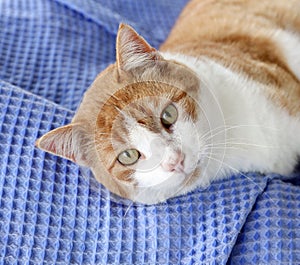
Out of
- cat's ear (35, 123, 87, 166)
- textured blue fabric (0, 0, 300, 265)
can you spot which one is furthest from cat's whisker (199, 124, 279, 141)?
cat's ear (35, 123, 87, 166)

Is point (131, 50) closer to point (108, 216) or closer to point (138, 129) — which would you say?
point (138, 129)

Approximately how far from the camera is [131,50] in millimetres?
1093

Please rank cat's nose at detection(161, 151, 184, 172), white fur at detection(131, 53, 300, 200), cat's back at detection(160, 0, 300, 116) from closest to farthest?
cat's nose at detection(161, 151, 184, 172)
white fur at detection(131, 53, 300, 200)
cat's back at detection(160, 0, 300, 116)

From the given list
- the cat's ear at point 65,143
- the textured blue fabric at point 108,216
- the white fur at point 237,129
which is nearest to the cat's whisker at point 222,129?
the white fur at point 237,129

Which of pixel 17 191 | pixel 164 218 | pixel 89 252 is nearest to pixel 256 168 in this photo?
pixel 164 218

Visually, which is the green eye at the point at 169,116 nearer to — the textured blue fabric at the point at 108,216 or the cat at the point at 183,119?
the cat at the point at 183,119

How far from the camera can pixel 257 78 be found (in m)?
1.24

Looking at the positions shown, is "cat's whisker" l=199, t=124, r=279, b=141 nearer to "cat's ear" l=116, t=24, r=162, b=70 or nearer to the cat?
the cat

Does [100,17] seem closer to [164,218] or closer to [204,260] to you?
[164,218]

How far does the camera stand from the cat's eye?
107 cm

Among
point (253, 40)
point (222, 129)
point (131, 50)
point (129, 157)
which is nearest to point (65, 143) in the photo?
point (129, 157)

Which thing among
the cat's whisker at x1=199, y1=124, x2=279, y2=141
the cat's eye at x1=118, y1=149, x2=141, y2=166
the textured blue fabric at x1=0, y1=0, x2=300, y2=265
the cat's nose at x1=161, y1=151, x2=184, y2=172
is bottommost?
the textured blue fabric at x1=0, y1=0, x2=300, y2=265

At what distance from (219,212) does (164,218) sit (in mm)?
125

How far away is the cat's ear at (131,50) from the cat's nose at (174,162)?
0.24 metres
